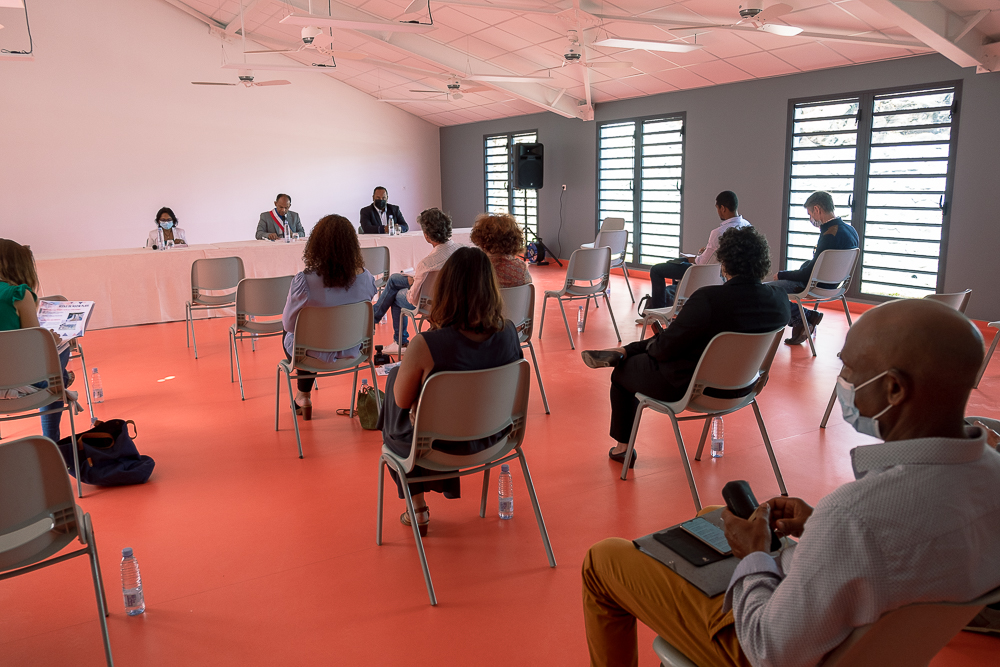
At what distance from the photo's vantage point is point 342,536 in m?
3.00

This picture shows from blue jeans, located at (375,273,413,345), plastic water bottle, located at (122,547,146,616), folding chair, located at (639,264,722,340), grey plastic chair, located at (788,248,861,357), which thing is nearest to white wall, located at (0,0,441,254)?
blue jeans, located at (375,273,413,345)

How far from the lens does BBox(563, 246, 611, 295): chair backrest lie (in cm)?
625

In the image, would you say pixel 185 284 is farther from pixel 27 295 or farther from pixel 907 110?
pixel 907 110

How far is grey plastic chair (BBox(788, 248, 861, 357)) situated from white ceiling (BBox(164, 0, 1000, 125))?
6.44ft

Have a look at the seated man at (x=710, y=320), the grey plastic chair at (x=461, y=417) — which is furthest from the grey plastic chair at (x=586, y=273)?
the grey plastic chair at (x=461, y=417)

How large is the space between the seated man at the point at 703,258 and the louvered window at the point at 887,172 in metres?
1.78

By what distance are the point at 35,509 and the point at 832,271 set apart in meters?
5.87

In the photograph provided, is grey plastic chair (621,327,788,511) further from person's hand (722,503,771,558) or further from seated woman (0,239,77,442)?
seated woman (0,239,77,442)

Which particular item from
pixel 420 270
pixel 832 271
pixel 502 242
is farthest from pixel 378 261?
pixel 832 271

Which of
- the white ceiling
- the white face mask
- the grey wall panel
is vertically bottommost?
the white face mask


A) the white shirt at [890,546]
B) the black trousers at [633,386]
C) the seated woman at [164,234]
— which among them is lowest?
the black trousers at [633,386]

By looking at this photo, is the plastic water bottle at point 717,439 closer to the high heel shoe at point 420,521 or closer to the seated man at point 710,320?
the seated man at point 710,320

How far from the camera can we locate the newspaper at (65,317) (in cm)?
377

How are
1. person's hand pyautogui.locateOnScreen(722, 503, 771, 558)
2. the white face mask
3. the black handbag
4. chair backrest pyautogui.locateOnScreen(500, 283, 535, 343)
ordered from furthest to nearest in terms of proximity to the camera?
1. chair backrest pyautogui.locateOnScreen(500, 283, 535, 343)
2. the black handbag
3. person's hand pyautogui.locateOnScreen(722, 503, 771, 558)
4. the white face mask
